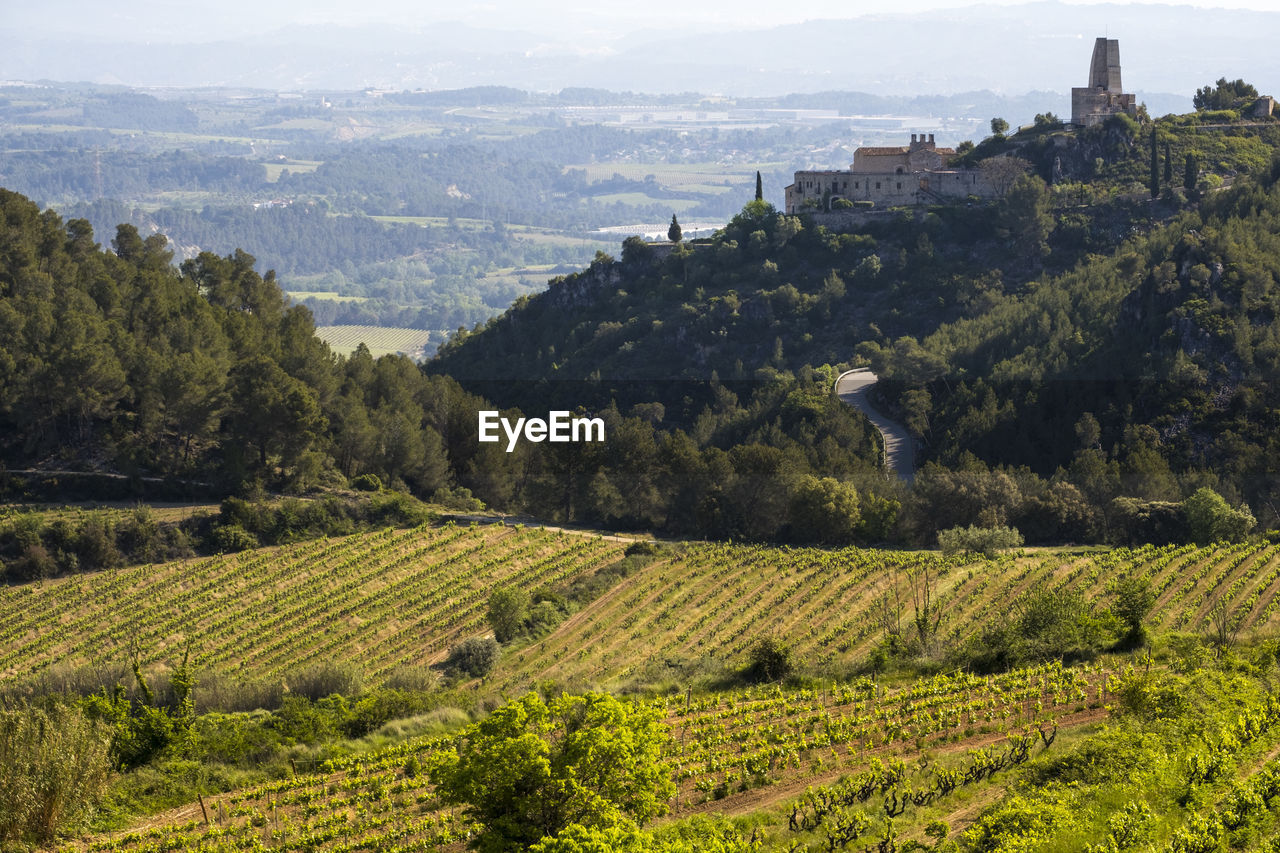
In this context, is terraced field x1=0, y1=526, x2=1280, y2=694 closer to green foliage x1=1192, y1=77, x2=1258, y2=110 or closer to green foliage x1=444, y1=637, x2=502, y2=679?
green foliage x1=444, y1=637, x2=502, y2=679

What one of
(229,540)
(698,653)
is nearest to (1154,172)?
(698,653)

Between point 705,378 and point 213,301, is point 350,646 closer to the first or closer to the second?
point 213,301

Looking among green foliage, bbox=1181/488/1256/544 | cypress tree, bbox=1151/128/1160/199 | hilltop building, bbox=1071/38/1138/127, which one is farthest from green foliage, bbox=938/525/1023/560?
hilltop building, bbox=1071/38/1138/127

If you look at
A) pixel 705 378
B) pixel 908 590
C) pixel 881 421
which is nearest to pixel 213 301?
pixel 705 378

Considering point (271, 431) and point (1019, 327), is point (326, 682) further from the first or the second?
point (1019, 327)

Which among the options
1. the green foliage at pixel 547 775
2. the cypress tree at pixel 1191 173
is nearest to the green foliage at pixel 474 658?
the green foliage at pixel 547 775

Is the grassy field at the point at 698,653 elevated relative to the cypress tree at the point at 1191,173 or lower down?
lower down

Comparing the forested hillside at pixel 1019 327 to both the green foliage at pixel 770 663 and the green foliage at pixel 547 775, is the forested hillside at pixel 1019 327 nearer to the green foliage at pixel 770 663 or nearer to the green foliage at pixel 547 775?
the green foliage at pixel 770 663
